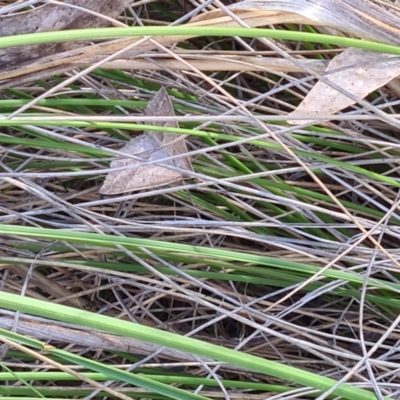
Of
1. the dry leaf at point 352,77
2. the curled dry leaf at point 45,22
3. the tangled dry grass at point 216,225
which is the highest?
the curled dry leaf at point 45,22

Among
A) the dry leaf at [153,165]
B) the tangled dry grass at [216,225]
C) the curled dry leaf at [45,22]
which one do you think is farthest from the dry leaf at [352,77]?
the curled dry leaf at [45,22]

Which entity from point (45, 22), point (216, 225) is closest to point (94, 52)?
point (45, 22)

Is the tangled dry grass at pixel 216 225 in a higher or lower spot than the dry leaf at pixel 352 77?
lower

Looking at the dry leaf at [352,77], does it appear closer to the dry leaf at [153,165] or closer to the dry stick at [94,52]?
the dry stick at [94,52]

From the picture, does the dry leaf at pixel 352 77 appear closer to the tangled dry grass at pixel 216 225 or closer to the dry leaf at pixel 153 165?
the tangled dry grass at pixel 216 225

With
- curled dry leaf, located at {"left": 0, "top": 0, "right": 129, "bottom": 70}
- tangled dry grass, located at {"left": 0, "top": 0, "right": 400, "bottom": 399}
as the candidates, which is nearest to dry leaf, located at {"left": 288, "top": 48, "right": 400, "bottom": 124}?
tangled dry grass, located at {"left": 0, "top": 0, "right": 400, "bottom": 399}
